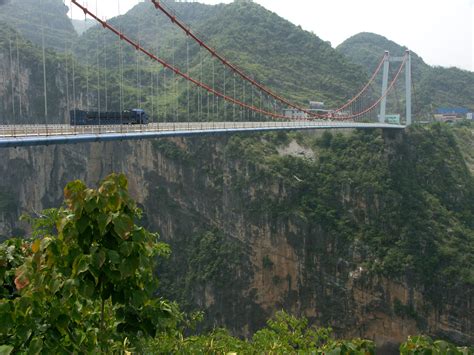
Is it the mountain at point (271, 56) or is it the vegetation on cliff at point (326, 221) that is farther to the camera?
the mountain at point (271, 56)

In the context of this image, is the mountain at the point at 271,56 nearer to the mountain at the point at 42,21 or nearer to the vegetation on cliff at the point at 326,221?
the mountain at the point at 42,21

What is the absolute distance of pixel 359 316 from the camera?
28.5m

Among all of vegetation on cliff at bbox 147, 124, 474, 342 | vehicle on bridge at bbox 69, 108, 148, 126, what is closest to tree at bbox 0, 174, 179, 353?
vehicle on bridge at bbox 69, 108, 148, 126

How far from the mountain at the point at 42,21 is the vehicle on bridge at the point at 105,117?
4827 cm

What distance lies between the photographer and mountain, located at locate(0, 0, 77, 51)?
69.9 m

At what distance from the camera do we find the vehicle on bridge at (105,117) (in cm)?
2309

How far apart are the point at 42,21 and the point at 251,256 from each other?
2421 inches

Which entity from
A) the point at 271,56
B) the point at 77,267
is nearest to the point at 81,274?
the point at 77,267

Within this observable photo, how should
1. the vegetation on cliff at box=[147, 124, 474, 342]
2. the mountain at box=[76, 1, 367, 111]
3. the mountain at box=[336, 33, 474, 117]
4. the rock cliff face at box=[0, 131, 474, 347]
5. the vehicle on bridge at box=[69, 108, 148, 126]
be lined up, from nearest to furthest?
the vehicle on bridge at box=[69, 108, 148, 126], the rock cliff face at box=[0, 131, 474, 347], the vegetation on cliff at box=[147, 124, 474, 342], the mountain at box=[76, 1, 367, 111], the mountain at box=[336, 33, 474, 117]

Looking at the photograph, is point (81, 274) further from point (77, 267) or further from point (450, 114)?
point (450, 114)

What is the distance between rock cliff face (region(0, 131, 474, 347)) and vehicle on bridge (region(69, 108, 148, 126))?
10.2 metres

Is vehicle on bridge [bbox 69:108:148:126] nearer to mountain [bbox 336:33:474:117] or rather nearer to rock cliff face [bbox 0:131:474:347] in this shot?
rock cliff face [bbox 0:131:474:347]

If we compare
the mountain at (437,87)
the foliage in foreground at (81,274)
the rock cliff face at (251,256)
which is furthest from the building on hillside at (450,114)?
the foliage in foreground at (81,274)

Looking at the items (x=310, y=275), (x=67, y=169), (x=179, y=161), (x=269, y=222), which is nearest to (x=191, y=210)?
(x=179, y=161)
